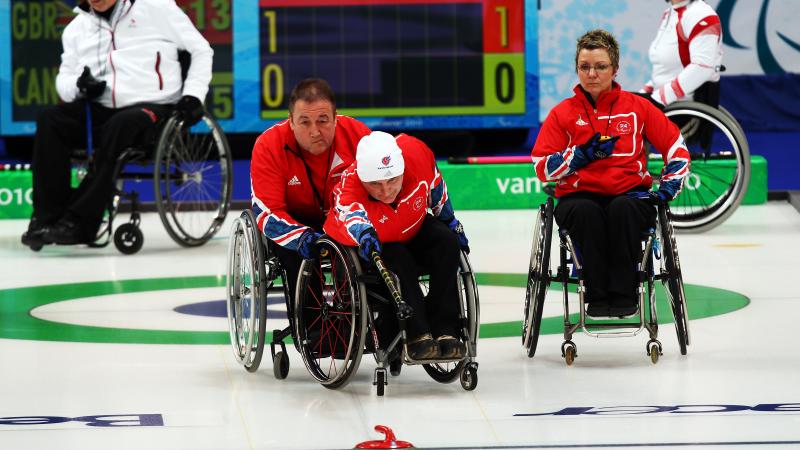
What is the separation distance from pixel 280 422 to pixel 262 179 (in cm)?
82

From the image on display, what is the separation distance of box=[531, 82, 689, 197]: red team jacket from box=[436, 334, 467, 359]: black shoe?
0.86 meters

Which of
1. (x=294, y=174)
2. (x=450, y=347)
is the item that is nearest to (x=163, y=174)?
(x=294, y=174)

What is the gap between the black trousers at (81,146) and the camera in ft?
23.7

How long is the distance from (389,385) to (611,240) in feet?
2.76

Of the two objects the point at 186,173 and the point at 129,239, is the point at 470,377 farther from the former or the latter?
the point at 129,239

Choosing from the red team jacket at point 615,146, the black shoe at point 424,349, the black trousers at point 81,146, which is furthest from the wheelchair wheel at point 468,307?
the black trousers at point 81,146

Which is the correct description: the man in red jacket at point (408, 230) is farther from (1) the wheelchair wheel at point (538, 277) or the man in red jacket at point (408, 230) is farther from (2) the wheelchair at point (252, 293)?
(1) the wheelchair wheel at point (538, 277)

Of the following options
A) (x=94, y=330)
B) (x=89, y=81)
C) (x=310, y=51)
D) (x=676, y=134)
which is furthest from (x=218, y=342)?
(x=310, y=51)

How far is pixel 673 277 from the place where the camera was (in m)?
4.59

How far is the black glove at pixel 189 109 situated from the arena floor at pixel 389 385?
3.49 ft

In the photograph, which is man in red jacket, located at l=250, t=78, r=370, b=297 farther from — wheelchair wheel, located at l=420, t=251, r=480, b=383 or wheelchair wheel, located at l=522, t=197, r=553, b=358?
wheelchair wheel, located at l=522, t=197, r=553, b=358

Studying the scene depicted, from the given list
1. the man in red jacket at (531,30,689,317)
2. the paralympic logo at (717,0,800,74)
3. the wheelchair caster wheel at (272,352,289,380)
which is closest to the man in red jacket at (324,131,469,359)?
the wheelchair caster wheel at (272,352,289,380)

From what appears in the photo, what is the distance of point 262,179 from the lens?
438cm

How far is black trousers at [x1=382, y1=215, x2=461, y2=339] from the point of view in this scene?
4.08 metres
